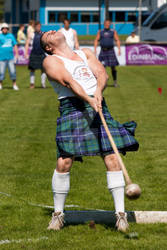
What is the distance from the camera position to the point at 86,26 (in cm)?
6066

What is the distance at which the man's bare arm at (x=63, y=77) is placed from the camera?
4.93 metres

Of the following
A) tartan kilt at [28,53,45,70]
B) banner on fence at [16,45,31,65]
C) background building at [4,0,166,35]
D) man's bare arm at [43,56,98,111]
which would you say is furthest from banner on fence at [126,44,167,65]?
background building at [4,0,166,35]

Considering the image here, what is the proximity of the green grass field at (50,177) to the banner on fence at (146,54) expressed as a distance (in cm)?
1198

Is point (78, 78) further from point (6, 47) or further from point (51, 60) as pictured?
point (6, 47)

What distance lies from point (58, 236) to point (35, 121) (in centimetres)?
Result: 641

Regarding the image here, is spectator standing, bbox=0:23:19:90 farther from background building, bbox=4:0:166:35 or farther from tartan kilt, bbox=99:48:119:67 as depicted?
background building, bbox=4:0:166:35

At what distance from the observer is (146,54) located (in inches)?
1043

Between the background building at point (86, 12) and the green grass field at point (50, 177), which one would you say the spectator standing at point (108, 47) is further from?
the background building at point (86, 12)

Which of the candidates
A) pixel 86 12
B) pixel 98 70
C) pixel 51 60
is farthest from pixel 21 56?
pixel 86 12

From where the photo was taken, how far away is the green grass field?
484 cm

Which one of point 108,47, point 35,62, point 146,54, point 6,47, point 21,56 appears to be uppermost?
point 6,47

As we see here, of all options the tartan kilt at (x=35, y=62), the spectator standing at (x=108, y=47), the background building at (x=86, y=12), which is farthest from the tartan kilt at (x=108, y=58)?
the background building at (x=86, y=12)

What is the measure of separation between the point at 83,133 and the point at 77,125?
0.28ft

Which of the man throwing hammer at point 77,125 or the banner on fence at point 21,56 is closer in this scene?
the man throwing hammer at point 77,125
